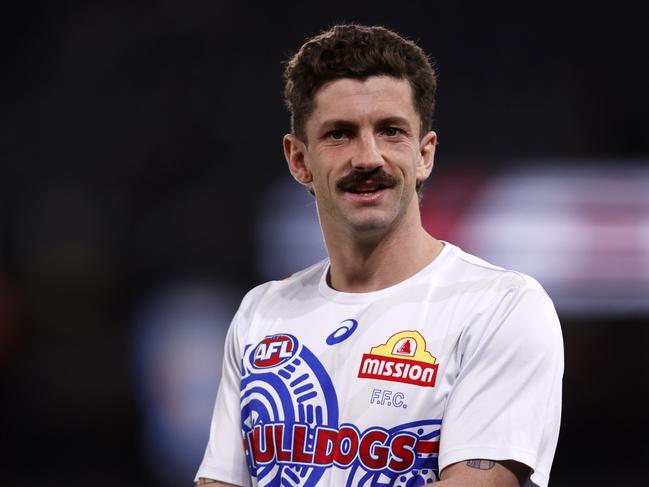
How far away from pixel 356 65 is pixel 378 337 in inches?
25.8

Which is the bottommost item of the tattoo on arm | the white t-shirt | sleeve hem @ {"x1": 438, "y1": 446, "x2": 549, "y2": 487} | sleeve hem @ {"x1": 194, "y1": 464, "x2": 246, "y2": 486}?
sleeve hem @ {"x1": 194, "y1": 464, "x2": 246, "y2": 486}

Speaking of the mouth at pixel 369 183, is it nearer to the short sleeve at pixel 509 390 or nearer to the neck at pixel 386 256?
the neck at pixel 386 256

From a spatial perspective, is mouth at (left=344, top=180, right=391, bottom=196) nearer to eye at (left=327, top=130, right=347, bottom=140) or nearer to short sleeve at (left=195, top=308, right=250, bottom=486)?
eye at (left=327, top=130, right=347, bottom=140)

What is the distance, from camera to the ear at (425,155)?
2.53 metres

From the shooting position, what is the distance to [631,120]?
19.6 feet

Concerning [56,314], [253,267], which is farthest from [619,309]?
[56,314]

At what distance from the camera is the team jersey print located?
2205 millimetres

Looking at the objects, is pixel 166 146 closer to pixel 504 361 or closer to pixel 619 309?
pixel 619 309

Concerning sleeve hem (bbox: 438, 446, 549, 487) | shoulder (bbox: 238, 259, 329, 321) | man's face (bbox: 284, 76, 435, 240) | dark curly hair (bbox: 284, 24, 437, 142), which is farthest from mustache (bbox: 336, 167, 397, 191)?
sleeve hem (bbox: 438, 446, 549, 487)

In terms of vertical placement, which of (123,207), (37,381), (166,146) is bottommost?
(37,381)

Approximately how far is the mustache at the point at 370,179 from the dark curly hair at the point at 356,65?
0.69ft

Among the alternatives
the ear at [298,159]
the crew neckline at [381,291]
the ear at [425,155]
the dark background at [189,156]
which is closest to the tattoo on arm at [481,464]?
the crew neckline at [381,291]

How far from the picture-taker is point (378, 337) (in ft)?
7.79

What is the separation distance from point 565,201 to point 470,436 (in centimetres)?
400
